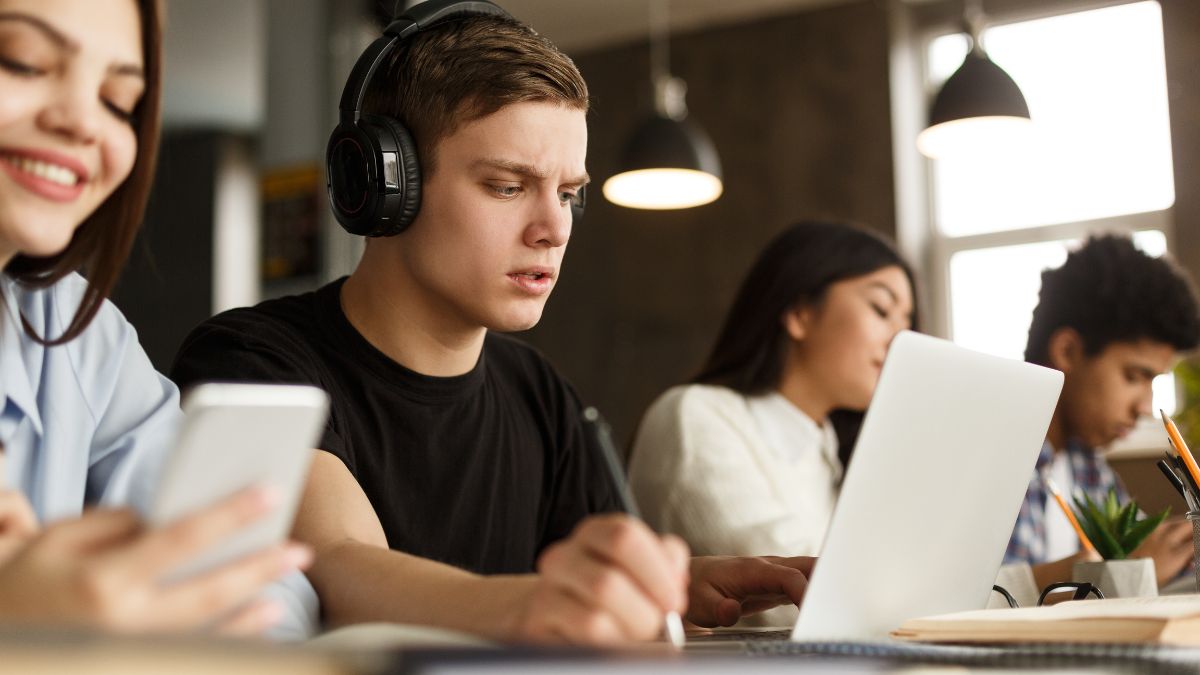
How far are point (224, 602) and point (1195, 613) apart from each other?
669mm

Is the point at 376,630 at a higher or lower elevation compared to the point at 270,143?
lower

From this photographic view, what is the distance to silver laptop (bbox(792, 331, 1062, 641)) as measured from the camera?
2.78 feet

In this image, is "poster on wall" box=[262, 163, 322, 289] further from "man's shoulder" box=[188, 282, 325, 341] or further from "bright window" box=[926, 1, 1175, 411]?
"bright window" box=[926, 1, 1175, 411]

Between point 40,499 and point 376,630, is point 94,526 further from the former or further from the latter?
point 40,499

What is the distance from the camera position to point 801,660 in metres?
0.52

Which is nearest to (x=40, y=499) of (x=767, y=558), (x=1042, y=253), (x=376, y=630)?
(x=376, y=630)

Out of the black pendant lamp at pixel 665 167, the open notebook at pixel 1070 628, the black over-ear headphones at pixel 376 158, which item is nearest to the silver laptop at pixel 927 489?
the open notebook at pixel 1070 628

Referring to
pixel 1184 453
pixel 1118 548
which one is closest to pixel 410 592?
pixel 1184 453

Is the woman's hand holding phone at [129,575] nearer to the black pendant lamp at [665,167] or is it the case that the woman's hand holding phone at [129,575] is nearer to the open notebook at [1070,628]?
the open notebook at [1070,628]

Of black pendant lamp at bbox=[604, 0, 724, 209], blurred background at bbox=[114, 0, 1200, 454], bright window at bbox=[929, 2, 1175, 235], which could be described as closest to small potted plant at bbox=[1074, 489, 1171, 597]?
blurred background at bbox=[114, 0, 1200, 454]

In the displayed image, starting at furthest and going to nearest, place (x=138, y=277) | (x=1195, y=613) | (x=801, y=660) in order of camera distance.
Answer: (x=138, y=277), (x=1195, y=613), (x=801, y=660)

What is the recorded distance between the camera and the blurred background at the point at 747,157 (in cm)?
330

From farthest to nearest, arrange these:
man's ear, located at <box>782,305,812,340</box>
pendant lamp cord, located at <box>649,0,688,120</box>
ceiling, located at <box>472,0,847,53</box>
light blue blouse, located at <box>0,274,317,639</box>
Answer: pendant lamp cord, located at <box>649,0,688,120</box>
ceiling, located at <box>472,0,847,53</box>
man's ear, located at <box>782,305,812,340</box>
light blue blouse, located at <box>0,274,317,639</box>

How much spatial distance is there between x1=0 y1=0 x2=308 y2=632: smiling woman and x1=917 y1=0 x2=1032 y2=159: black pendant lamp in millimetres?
2260
